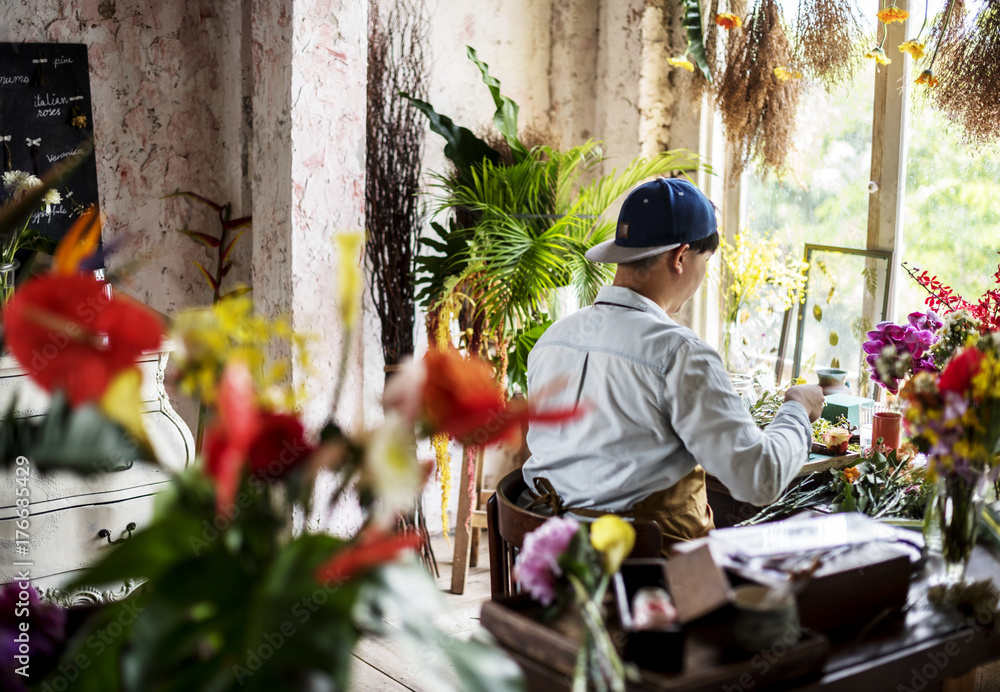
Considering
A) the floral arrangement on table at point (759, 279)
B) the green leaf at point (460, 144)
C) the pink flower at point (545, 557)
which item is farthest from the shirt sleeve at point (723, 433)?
the green leaf at point (460, 144)

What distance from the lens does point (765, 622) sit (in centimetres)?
117

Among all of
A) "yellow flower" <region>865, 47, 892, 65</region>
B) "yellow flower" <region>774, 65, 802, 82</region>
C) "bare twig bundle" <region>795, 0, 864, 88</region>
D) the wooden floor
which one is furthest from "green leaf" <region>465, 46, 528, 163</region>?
the wooden floor

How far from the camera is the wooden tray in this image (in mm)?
1146

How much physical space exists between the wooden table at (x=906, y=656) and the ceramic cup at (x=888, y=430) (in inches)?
43.4

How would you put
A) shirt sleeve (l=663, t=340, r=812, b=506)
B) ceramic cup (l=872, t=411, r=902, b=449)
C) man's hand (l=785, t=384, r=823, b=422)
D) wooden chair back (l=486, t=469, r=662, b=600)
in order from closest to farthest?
wooden chair back (l=486, t=469, r=662, b=600)
shirt sleeve (l=663, t=340, r=812, b=506)
man's hand (l=785, t=384, r=823, b=422)
ceramic cup (l=872, t=411, r=902, b=449)

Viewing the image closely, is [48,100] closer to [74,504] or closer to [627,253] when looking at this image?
[74,504]

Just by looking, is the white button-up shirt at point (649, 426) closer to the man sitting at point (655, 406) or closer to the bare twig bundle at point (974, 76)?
the man sitting at point (655, 406)

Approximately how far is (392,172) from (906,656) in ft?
10.2

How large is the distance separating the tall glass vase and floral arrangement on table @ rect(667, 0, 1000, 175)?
199 cm

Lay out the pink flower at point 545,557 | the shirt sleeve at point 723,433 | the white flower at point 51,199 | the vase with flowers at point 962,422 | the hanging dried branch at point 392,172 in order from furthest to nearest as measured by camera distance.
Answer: the hanging dried branch at point 392,172, the white flower at point 51,199, the shirt sleeve at point 723,433, the vase with flowers at point 962,422, the pink flower at point 545,557

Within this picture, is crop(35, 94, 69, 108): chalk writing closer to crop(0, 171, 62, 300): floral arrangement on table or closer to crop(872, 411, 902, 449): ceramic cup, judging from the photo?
crop(0, 171, 62, 300): floral arrangement on table

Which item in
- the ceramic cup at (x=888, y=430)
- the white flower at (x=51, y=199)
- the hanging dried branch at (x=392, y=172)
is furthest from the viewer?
the hanging dried branch at (x=392, y=172)

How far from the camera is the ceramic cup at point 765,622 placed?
117 centimetres

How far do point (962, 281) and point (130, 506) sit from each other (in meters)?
2.99
